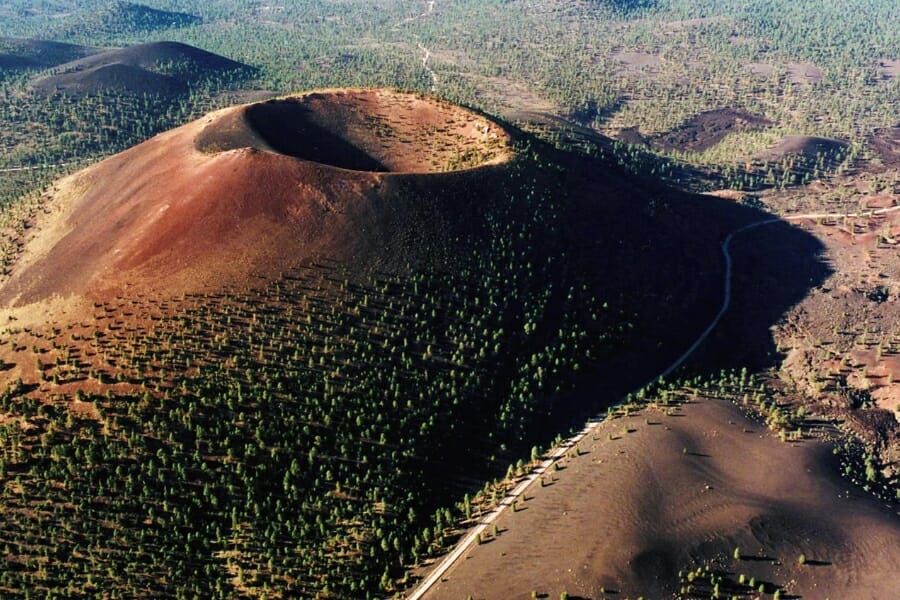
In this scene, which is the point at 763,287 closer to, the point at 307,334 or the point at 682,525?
the point at 682,525

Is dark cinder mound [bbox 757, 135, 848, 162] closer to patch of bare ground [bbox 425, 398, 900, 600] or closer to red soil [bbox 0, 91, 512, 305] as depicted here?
red soil [bbox 0, 91, 512, 305]

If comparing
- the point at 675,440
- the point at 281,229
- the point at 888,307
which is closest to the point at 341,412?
the point at 281,229

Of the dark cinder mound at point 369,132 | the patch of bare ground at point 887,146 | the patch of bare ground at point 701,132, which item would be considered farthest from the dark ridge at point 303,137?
the patch of bare ground at point 887,146

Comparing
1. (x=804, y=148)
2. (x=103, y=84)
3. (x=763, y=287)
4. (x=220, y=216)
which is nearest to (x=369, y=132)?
(x=220, y=216)

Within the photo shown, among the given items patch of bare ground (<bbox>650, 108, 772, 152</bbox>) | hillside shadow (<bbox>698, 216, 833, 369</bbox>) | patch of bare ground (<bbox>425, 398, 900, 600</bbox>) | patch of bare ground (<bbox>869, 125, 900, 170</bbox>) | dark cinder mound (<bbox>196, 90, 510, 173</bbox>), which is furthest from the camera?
patch of bare ground (<bbox>650, 108, 772, 152</bbox>)

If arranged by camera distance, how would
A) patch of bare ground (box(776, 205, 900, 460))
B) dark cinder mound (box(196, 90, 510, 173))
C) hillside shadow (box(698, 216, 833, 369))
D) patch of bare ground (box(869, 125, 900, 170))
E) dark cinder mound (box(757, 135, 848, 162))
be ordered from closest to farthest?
1. patch of bare ground (box(776, 205, 900, 460))
2. hillside shadow (box(698, 216, 833, 369))
3. dark cinder mound (box(196, 90, 510, 173))
4. dark cinder mound (box(757, 135, 848, 162))
5. patch of bare ground (box(869, 125, 900, 170))

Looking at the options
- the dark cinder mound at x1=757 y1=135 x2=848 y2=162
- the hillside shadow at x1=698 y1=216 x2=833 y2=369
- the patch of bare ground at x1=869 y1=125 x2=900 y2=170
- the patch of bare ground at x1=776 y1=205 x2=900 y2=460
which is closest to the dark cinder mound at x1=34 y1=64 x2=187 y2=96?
the dark cinder mound at x1=757 y1=135 x2=848 y2=162

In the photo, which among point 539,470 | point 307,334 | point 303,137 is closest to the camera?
point 539,470

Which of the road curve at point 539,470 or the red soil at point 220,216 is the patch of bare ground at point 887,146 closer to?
the road curve at point 539,470
